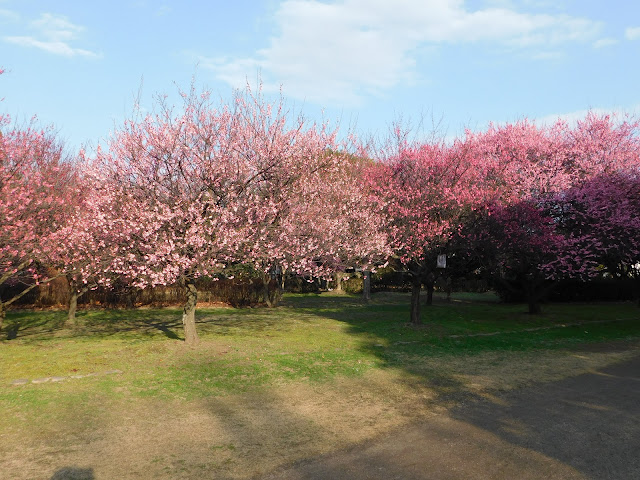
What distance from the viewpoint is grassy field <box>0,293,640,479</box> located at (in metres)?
6.68

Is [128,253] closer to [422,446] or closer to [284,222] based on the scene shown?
[284,222]

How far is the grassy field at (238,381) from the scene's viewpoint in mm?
6680

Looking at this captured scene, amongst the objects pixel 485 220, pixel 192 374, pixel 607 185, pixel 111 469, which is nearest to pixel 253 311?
pixel 485 220

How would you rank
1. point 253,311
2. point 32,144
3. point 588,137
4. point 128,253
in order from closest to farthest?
point 128,253 < point 32,144 < point 253,311 < point 588,137

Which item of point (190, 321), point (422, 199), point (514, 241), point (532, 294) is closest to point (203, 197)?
point (190, 321)

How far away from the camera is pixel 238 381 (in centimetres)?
1065

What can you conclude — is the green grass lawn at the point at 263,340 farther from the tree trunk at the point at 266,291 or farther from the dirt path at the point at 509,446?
the dirt path at the point at 509,446

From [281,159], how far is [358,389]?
21.6 ft

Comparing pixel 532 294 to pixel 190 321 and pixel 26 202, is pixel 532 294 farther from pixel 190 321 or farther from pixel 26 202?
pixel 26 202

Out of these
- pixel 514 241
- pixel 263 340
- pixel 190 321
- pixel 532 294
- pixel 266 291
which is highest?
pixel 514 241

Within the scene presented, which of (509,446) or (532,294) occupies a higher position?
(532,294)

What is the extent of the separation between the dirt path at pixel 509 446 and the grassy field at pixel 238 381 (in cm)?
51

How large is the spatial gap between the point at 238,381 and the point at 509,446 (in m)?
5.84

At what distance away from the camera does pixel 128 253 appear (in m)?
12.2
